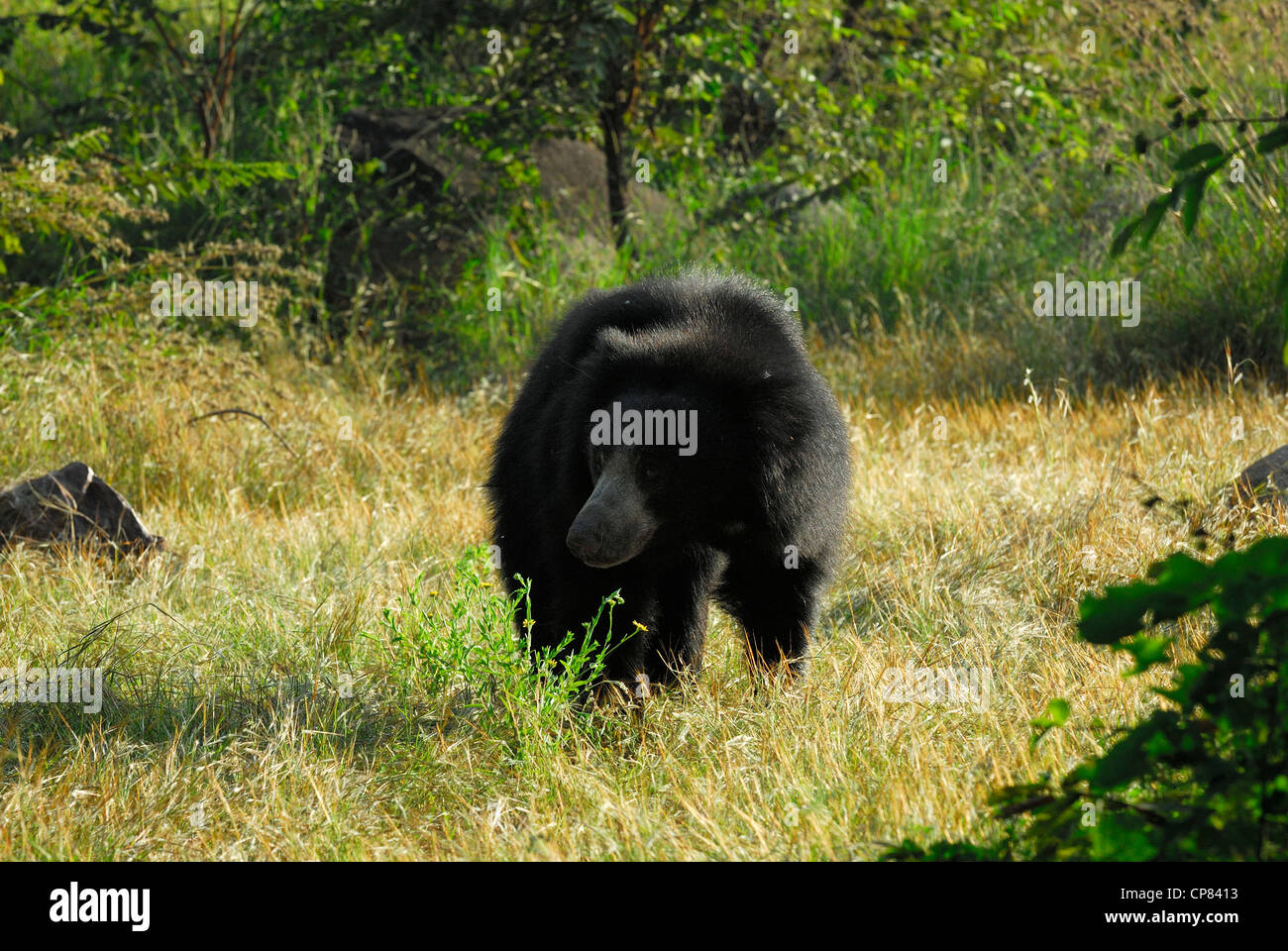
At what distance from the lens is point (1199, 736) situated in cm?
172

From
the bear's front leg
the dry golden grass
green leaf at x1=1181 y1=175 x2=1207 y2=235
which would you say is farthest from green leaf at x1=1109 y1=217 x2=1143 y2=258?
the bear's front leg

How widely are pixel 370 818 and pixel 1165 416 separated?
4.19 metres

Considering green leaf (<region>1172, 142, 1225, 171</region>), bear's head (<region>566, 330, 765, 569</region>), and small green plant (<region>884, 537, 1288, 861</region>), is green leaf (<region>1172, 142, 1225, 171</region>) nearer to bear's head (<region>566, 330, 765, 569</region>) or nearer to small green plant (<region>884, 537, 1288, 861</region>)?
small green plant (<region>884, 537, 1288, 861</region>)

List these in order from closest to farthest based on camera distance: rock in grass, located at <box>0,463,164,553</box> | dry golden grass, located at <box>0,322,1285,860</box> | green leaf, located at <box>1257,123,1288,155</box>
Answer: green leaf, located at <box>1257,123,1288,155</box>, dry golden grass, located at <box>0,322,1285,860</box>, rock in grass, located at <box>0,463,164,553</box>

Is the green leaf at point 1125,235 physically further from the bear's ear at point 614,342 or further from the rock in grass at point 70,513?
the rock in grass at point 70,513

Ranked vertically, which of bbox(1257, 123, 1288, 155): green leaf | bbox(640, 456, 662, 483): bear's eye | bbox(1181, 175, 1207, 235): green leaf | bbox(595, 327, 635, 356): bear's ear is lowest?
bbox(640, 456, 662, 483): bear's eye

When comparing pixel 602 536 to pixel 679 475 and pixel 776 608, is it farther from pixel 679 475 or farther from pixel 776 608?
pixel 776 608

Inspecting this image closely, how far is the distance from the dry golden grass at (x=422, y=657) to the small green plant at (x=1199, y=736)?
68 centimetres

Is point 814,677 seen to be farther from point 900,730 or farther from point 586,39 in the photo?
point 586,39

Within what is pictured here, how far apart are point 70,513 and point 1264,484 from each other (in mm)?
4191

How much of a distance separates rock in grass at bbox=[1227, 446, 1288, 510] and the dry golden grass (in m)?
0.25

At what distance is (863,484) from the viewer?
5496mm

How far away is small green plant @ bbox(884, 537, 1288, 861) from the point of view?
1554mm

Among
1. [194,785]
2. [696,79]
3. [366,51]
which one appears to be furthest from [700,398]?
[366,51]
